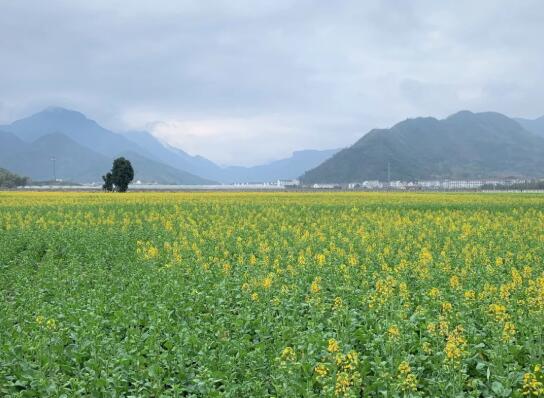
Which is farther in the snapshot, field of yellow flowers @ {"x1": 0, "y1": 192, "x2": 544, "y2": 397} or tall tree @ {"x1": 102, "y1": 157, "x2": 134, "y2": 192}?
tall tree @ {"x1": 102, "y1": 157, "x2": 134, "y2": 192}

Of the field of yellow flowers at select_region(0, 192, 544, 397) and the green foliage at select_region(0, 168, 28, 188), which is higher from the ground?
the green foliage at select_region(0, 168, 28, 188)

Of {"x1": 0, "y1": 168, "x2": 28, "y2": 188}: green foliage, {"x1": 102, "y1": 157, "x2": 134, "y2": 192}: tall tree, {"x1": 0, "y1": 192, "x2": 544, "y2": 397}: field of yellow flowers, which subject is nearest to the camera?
{"x1": 0, "y1": 192, "x2": 544, "y2": 397}: field of yellow flowers

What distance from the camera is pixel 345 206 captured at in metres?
32.1

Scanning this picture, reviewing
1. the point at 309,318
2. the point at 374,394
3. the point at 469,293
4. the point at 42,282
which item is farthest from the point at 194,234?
the point at 374,394

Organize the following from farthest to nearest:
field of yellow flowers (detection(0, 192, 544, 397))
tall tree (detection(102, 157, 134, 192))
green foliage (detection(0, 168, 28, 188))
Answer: green foliage (detection(0, 168, 28, 188)) < tall tree (detection(102, 157, 134, 192)) < field of yellow flowers (detection(0, 192, 544, 397))

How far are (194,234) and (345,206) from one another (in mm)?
15742

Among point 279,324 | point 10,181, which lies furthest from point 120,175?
point 279,324

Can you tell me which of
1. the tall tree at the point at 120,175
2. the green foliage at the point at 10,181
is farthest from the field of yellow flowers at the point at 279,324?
the green foliage at the point at 10,181

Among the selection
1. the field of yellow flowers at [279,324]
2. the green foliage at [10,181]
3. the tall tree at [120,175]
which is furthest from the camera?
the green foliage at [10,181]

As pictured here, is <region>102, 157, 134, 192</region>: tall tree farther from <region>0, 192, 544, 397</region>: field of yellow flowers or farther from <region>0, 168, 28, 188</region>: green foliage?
<region>0, 192, 544, 397</region>: field of yellow flowers

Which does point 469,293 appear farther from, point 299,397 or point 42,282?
point 42,282

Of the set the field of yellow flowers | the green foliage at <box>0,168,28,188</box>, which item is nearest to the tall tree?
the green foliage at <box>0,168,28,188</box>

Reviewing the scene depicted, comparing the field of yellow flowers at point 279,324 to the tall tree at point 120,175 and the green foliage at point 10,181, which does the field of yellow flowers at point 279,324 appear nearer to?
the tall tree at point 120,175

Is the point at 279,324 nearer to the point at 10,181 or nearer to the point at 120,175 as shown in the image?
the point at 120,175
